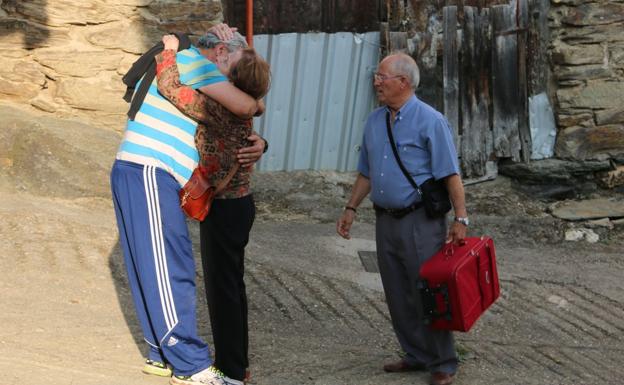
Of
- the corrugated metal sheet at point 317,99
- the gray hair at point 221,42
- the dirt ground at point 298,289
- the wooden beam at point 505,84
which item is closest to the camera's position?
the gray hair at point 221,42

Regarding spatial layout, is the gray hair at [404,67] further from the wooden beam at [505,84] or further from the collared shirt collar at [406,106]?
the wooden beam at [505,84]

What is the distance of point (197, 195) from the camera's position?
15.1 feet

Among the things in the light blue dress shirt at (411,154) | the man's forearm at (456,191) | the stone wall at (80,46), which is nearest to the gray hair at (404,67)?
the light blue dress shirt at (411,154)

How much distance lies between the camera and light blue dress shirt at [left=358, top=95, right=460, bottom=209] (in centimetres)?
518

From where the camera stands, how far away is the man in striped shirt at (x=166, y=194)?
4.56 m

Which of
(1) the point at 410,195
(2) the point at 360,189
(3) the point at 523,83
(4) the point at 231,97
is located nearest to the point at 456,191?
(1) the point at 410,195

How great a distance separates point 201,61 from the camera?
15.1 feet

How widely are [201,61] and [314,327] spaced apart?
215 cm

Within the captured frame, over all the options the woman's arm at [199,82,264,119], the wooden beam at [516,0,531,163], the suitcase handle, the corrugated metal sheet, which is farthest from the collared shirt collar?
the wooden beam at [516,0,531,163]

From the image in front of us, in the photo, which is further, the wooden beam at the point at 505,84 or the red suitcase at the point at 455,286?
the wooden beam at the point at 505,84

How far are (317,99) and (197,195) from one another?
4.50 metres

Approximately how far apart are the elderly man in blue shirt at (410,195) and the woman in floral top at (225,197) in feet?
2.67

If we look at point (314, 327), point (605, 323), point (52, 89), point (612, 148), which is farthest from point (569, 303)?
point (52, 89)

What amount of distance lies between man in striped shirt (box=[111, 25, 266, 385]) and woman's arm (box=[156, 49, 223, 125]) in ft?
0.11
